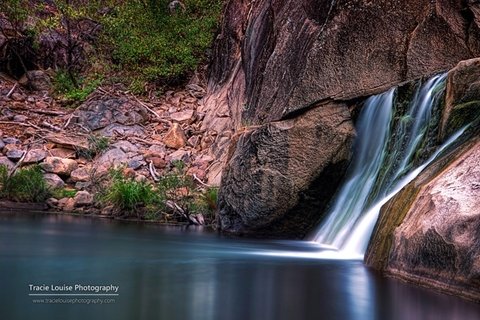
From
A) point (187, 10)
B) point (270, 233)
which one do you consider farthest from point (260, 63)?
point (187, 10)

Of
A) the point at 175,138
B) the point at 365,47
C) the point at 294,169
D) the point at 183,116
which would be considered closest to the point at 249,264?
the point at 294,169

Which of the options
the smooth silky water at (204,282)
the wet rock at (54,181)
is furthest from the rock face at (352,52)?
the wet rock at (54,181)

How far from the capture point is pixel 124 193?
13.5 meters

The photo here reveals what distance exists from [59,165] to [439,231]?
491 inches

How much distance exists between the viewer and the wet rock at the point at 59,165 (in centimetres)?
1552

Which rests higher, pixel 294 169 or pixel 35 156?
pixel 35 156

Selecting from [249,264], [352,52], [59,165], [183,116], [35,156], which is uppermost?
[183,116]

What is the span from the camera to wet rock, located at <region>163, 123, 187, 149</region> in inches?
674

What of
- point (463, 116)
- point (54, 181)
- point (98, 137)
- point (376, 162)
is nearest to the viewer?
point (463, 116)

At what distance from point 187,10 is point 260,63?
10.1 m

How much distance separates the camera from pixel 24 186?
1431cm

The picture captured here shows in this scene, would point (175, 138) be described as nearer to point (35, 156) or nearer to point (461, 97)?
point (35, 156)

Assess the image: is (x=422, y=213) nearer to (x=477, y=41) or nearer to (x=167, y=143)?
(x=477, y=41)

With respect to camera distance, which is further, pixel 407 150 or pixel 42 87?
pixel 42 87
